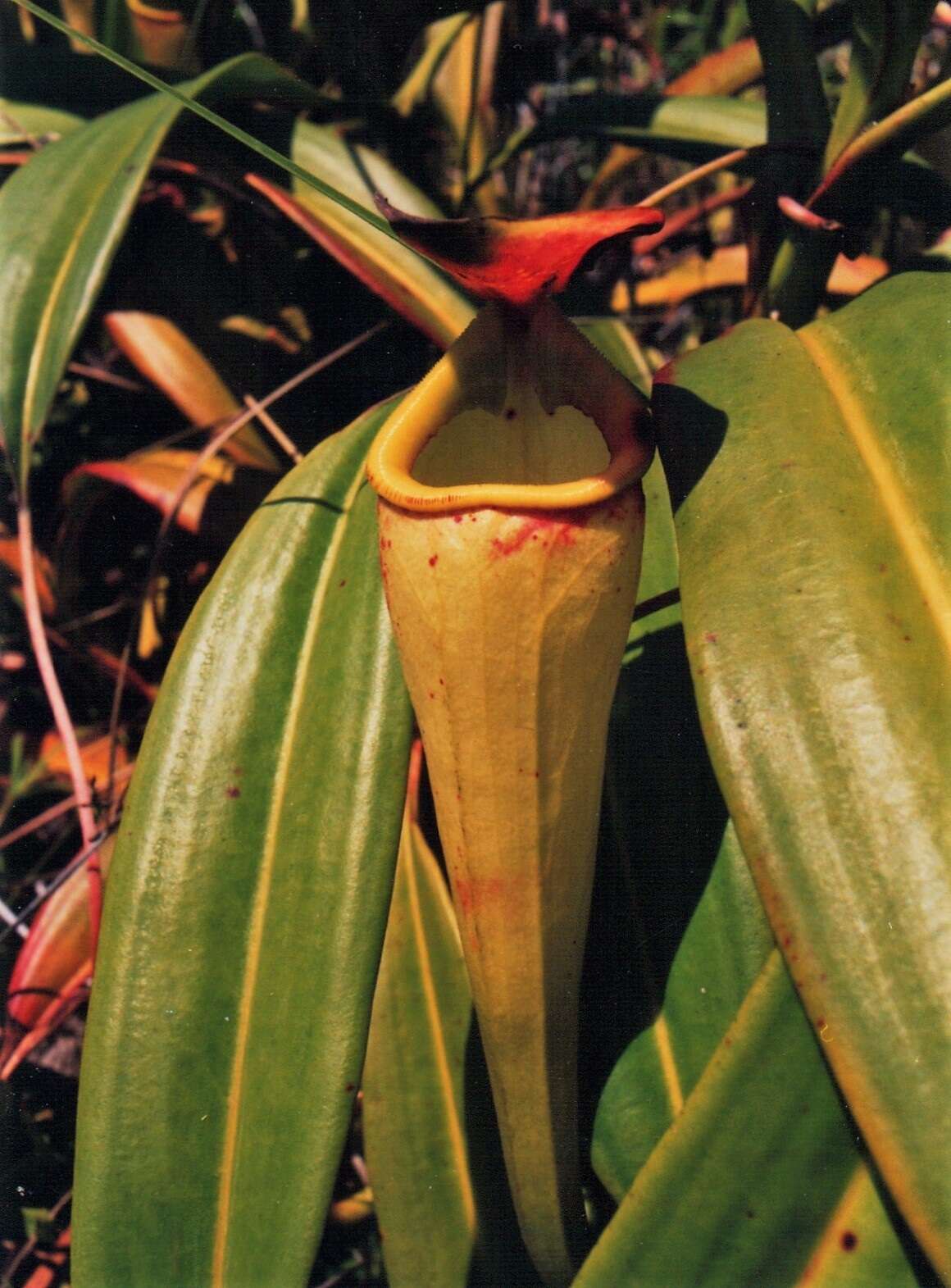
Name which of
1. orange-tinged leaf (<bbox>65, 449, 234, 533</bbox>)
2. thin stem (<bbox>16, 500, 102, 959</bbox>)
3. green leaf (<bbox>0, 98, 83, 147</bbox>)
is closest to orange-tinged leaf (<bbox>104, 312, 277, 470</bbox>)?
orange-tinged leaf (<bbox>65, 449, 234, 533</bbox>)

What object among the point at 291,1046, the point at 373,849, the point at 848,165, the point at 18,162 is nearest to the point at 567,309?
the point at 848,165

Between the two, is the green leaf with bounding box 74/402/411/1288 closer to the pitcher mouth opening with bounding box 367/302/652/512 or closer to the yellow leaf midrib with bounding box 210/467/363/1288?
the yellow leaf midrib with bounding box 210/467/363/1288

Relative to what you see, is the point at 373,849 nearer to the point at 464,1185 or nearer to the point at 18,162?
the point at 464,1185

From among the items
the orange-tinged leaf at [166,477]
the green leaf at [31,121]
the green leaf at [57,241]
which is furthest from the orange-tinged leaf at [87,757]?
the green leaf at [31,121]

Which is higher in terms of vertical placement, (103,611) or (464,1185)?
(103,611)

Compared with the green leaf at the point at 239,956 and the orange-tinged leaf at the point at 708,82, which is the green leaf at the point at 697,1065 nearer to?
the green leaf at the point at 239,956
